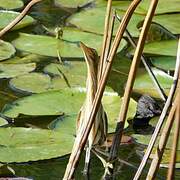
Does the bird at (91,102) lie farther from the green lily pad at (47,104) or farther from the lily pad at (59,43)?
the lily pad at (59,43)

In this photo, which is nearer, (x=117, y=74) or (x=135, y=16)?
(x=117, y=74)

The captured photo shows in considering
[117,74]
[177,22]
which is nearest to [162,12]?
[177,22]

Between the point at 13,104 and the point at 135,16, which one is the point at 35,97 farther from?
the point at 135,16

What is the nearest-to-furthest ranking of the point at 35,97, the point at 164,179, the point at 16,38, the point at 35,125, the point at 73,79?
1. the point at 164,179
2. the point at 35,125
3. the point at 35,97
4. the point at 73,79
5. the point at 16,38

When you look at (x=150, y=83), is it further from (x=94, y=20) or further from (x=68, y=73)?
(x=94, y=20)

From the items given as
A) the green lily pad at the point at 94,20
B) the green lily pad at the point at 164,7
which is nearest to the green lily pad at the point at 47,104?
the green lily pad at the point at 94,20

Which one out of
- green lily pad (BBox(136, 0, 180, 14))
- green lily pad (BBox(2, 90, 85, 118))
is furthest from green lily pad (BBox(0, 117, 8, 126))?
green lily pad (BBox(136, 0, 180, 14))

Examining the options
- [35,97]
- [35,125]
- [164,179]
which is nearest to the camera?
[164,179]
